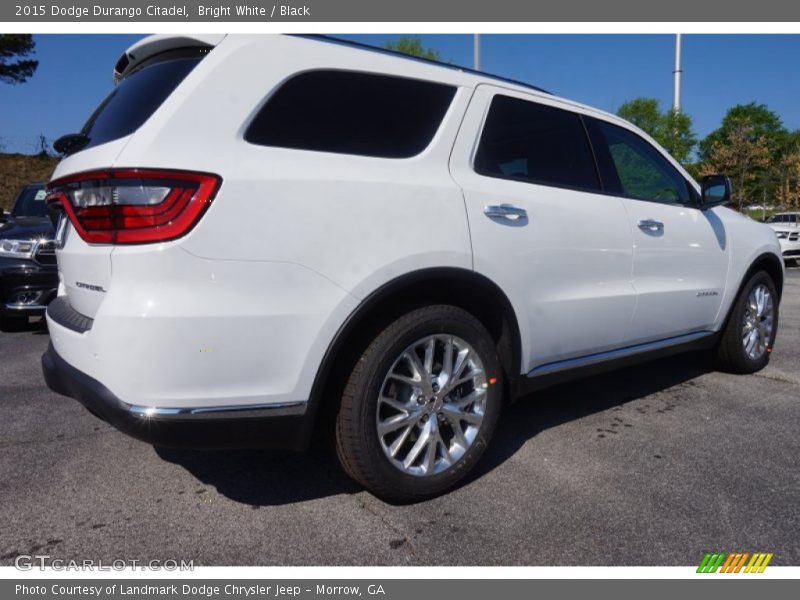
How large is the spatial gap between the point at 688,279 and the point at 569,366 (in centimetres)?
126

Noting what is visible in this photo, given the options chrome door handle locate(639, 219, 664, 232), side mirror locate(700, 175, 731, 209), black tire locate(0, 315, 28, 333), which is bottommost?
black tire locate(0, 315, 28, 333)

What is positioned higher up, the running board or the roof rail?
the roof rail

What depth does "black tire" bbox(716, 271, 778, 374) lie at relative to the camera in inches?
171

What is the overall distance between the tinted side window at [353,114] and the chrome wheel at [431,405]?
82 cm

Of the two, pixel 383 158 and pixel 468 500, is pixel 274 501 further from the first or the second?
pixel 383 158

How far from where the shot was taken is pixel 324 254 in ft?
6.89

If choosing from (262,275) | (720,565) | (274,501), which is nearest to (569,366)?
(720,565)

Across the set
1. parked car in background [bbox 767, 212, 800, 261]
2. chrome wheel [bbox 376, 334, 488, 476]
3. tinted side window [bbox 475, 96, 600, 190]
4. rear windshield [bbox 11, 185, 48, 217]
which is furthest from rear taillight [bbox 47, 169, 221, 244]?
parked car in background [bbox 767, 212, 800, 261]

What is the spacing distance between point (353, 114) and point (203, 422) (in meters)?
1.27

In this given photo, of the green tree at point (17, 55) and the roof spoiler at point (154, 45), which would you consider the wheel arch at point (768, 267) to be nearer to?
the roof spoiler at point (154, 45)

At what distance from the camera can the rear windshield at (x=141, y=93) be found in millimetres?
2141

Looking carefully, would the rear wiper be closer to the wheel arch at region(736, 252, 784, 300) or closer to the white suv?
the white suv

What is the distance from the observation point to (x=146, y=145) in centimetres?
196

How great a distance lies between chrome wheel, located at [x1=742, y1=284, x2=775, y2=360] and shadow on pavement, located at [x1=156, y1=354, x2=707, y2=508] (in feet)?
2.93
